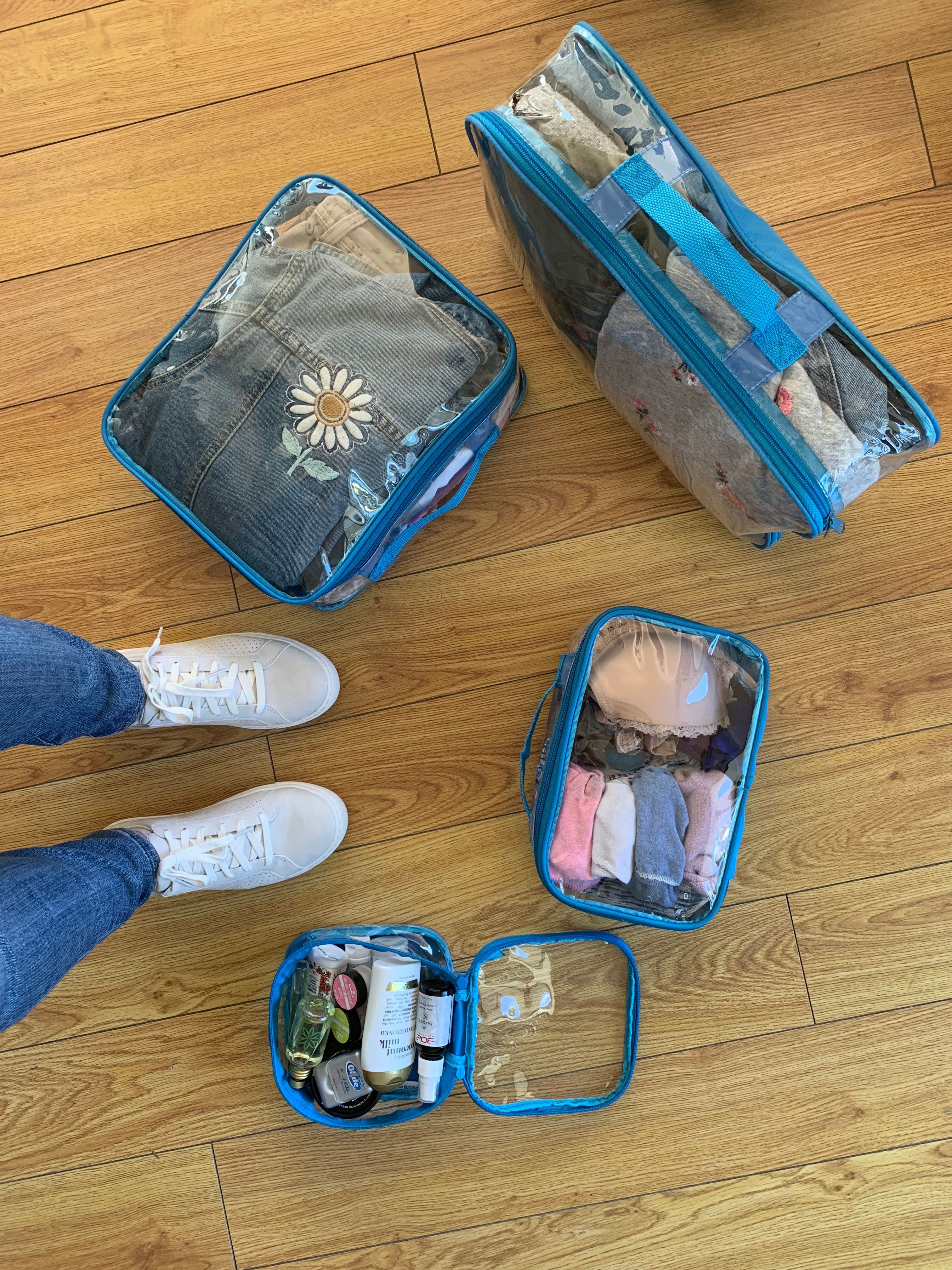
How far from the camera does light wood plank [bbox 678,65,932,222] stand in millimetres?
999

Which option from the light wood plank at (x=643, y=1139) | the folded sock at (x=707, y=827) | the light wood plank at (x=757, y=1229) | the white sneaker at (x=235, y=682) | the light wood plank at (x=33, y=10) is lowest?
the light wood plank at (x=757, y=1229)

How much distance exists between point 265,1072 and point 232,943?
16 centimetres

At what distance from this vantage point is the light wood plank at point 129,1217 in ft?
3.47

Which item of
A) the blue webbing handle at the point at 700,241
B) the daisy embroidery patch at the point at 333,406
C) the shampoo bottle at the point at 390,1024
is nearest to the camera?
the blue webbing handle at the point at 700,241

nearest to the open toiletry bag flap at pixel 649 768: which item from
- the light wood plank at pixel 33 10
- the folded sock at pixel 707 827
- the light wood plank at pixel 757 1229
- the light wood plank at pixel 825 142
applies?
the folded sock at pixel 707 827

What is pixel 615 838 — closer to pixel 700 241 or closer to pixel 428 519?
pixel 428 519

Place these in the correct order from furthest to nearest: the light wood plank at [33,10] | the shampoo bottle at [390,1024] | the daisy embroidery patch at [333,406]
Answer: the light wood plank at [33,10] < the shampoo bottle at [390,1024] < the daisy embroidery patch at [333,406]

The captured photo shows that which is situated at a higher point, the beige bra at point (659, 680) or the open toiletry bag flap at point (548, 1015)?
the beige bra at point (659, 680)

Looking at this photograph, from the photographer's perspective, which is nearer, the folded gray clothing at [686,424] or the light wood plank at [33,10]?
the folded gray clothing at [686,424]

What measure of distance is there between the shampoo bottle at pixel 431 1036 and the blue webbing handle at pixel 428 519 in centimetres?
48

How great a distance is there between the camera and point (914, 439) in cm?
76

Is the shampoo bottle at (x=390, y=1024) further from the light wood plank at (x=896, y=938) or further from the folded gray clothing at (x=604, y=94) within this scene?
the folded gray clothing at (x=604, y=94)

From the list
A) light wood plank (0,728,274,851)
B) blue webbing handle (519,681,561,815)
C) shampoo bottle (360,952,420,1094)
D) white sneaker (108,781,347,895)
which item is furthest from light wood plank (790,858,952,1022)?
light wood plank (0,728,274,851)

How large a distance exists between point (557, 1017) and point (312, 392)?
0.77 metres
